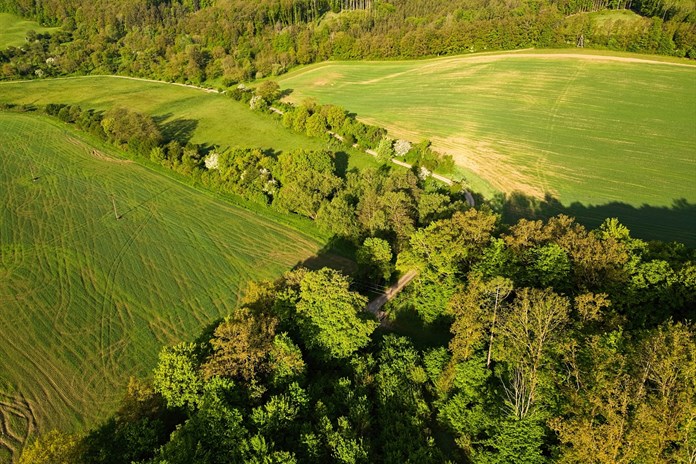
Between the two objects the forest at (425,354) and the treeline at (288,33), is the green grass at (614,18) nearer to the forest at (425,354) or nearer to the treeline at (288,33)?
the treeline at (288,33)

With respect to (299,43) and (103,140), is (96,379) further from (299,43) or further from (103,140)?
(299,43)

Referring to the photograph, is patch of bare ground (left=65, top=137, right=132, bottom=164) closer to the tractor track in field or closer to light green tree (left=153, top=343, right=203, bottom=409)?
the tractor track in field

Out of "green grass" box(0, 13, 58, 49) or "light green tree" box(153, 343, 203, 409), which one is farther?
"green grass" box(0, 13, 58, 49)

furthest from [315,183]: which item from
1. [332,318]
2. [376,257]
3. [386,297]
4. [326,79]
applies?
[326,79]

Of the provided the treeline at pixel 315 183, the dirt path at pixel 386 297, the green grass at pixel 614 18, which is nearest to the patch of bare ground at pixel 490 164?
the treeline at pixel 315 183

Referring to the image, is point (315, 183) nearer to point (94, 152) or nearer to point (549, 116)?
point (94, 152)

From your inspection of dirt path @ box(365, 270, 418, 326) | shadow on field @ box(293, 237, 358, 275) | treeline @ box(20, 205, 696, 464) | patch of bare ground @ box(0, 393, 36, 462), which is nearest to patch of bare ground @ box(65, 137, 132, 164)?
shadow on field @ box(293, 237, 358, 275)

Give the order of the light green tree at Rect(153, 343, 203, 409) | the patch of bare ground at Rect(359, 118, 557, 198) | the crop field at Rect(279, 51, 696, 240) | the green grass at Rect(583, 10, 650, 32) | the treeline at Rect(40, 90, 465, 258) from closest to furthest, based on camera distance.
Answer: the light green tree at Rect(153, 343, 203, 409)
the treeline at Rect(40, 90, 465, 258)
the crop field at Rect(279, 51, 696, 240)
the patch of bare ground at Rect(359, 118, 557, 198)
the green grass at Rect(583, 10, 650, 32)
